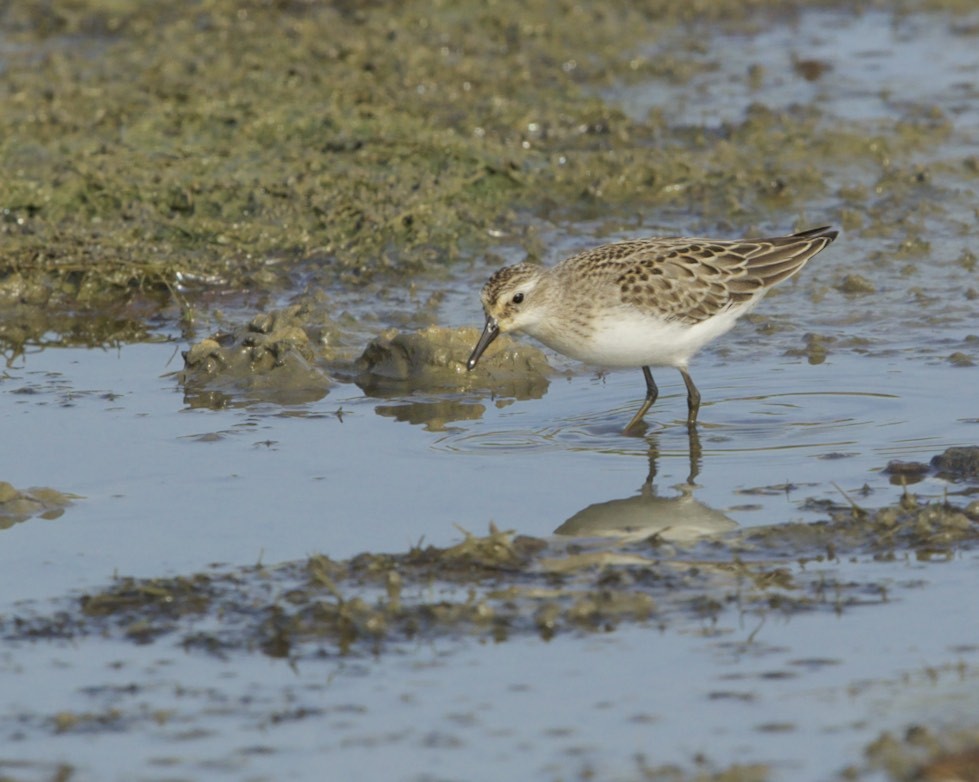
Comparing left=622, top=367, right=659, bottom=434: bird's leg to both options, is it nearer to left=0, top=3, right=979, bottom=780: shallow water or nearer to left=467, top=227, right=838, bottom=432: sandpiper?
left=467, top=227, right=838, bottom=432: sandpiper

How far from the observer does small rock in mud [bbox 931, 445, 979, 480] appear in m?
8.45

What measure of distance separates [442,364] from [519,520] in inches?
103

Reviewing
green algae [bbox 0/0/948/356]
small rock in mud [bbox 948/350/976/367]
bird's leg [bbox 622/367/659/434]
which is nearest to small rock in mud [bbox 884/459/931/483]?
bird's leg [bbox 622/367/659/434]

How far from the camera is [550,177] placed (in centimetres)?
1407

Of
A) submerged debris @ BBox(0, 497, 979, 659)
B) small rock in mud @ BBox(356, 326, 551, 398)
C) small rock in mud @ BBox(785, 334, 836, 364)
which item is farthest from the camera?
small rock in mud @ BBox(785, 334, 836, 364)

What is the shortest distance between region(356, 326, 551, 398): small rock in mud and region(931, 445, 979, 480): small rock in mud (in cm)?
280

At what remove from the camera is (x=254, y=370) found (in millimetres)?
10531

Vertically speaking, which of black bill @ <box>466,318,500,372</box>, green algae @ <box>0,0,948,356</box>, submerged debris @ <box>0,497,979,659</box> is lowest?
submerged debris @ <box>0,497,979,659</box>

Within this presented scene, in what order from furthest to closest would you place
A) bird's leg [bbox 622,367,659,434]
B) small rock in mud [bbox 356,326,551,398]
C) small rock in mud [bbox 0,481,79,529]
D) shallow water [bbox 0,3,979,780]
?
small rock in mud [bbox 356,326,551,398]
bird's leg [bbox 622,367,659,434]
small rock in mud [bbox 0,481,79,529]
shallow water [bbox 0,3,979,780]

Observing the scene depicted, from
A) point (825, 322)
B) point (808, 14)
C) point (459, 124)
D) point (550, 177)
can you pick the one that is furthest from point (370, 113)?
point (808, 14)

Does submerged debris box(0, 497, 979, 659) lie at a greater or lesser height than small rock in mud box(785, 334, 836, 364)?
lesser

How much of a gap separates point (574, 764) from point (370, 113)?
9.92 m

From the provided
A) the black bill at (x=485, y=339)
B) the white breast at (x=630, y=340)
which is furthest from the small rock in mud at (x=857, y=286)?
the black bill at (x=485, y=339)

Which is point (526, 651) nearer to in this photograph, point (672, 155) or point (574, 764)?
point (574, 764)
